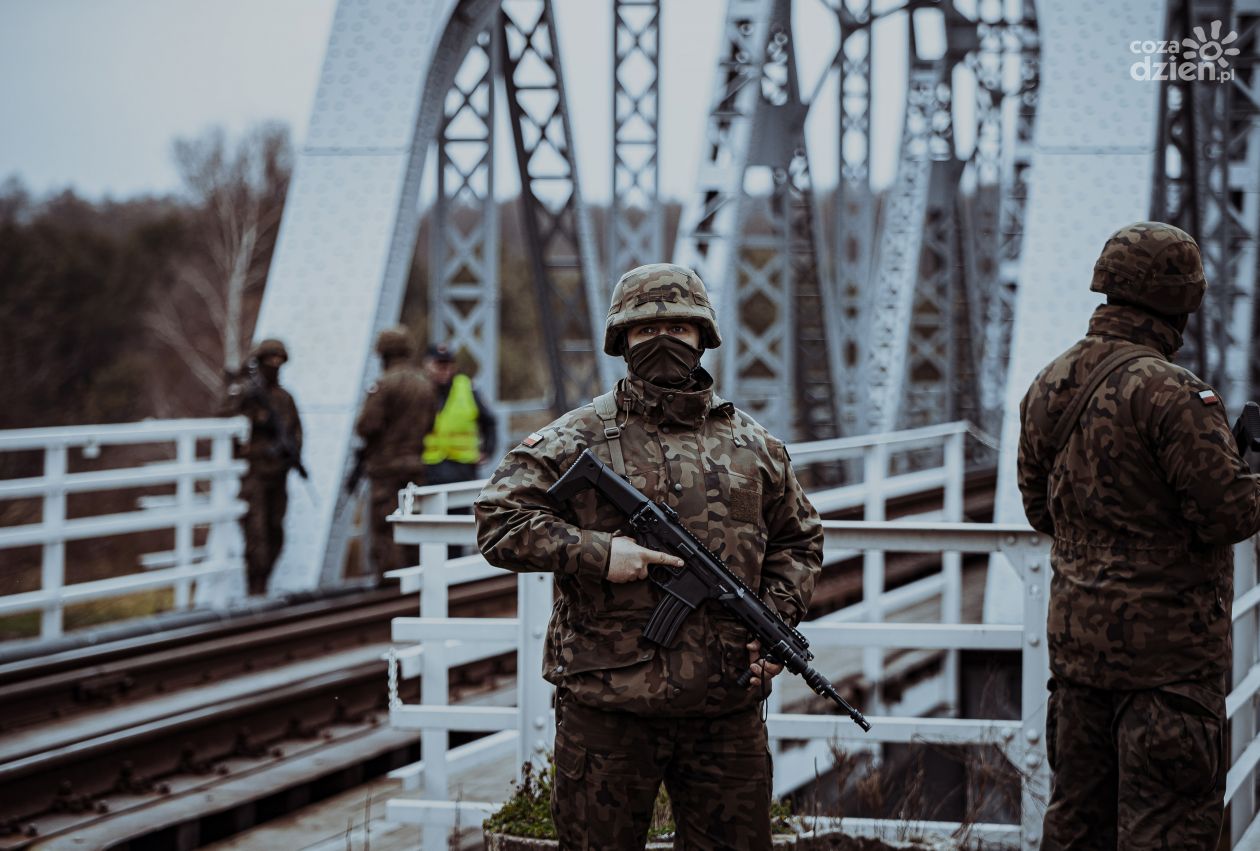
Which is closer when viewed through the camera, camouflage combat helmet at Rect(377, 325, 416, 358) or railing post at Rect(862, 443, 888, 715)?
railing post at Rect(862, 443, 888, 715)

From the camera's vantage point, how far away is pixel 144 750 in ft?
20.7

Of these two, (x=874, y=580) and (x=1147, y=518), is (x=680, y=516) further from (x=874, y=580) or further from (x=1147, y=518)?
(x=874, y=580)

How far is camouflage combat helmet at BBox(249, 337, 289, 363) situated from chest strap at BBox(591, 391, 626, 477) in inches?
234

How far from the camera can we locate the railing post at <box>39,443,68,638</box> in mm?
8156

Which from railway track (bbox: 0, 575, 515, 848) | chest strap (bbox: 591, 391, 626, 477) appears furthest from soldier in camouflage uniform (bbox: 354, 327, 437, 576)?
chest strap (bbox: 591, 391, 626, 477)

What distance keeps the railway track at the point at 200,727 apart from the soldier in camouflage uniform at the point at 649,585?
8.55 feet

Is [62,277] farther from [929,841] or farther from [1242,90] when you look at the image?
[929,841]

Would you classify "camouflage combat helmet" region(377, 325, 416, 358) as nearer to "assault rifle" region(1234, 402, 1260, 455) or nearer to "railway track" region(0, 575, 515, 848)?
"railway track" region(0, 575, 515, 848)

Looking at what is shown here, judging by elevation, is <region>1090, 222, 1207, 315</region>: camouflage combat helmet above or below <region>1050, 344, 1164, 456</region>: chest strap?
above

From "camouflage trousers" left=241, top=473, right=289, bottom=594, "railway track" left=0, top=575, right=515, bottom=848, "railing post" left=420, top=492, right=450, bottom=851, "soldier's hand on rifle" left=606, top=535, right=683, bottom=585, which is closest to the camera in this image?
"soldier's hand on rifle" left=606, top=535, right=683, bottom=585

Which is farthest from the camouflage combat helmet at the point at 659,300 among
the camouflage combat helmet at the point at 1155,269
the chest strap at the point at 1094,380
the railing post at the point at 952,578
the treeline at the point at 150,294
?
the treeline at the point at 150,294

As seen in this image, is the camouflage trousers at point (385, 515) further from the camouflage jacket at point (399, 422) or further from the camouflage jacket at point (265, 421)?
the camouflage jacket at point (265, 421)

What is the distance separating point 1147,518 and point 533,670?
2082 millimetres

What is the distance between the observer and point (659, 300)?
11.7 feet
